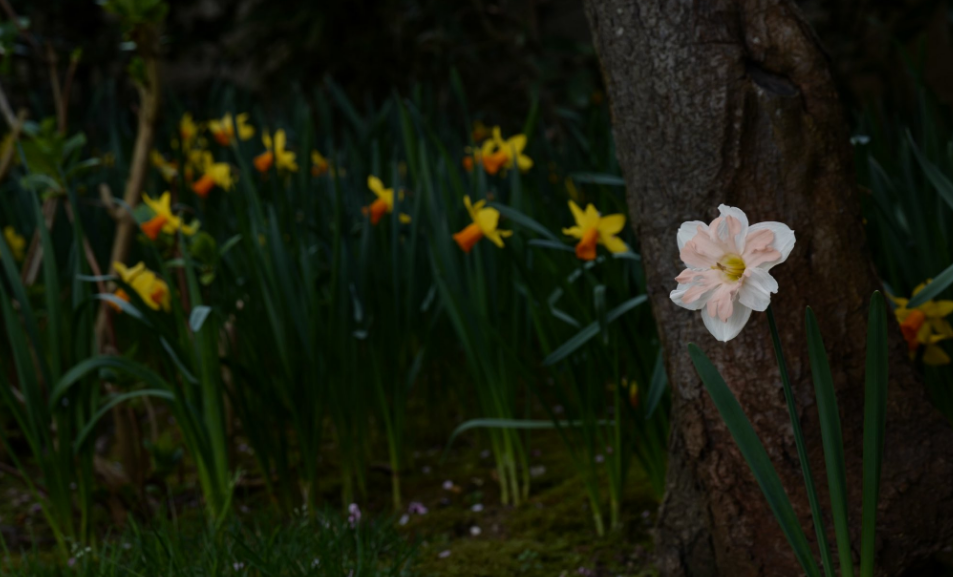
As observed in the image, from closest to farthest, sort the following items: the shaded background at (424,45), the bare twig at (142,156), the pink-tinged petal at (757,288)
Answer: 1. the pink-tinged petal at (757,288)
2. the bare twig at (142,156)
3. the shaded background at (424,45)

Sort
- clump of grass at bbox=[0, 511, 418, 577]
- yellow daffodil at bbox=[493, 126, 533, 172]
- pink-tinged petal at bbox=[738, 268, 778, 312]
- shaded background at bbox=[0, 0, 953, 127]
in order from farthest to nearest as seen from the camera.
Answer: shaded background at bbox=[0, 0, 953, 127] → yellow daffodil at bbox=[493, 126, 533, 172] → clump of grass at bbox=[0, 511, 418, 577] → pink-tinged petal at bbox=[738, 268, 778, 312]

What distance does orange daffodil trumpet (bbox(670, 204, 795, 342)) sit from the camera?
2.43 ft

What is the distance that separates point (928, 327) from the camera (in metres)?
1.28

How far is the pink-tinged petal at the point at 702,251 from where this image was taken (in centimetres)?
77

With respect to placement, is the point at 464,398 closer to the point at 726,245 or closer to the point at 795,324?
the point at 795,324

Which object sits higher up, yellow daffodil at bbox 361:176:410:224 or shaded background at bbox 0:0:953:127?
shaded background at bbox 0:0:953:127

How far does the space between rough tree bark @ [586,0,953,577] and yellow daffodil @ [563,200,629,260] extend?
269mm

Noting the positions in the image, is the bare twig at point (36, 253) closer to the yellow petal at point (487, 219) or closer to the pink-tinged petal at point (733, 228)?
the yellow petal at point (487, 219)

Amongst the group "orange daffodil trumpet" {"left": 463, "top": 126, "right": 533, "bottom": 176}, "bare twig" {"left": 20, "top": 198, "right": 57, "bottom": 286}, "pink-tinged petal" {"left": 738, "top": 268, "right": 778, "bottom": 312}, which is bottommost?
"bare twig" {"left": 20, "top": 198, "right": 57, "bottom": 286}

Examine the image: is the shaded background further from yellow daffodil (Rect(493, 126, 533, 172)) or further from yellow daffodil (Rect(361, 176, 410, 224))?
yellow daffodil (Rect(361, 176, 410, 224))

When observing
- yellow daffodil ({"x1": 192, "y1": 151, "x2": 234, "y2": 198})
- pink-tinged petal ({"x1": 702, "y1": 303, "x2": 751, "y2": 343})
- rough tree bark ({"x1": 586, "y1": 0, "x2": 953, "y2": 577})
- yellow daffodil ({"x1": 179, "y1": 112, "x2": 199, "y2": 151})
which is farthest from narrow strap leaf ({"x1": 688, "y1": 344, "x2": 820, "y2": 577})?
yellow daffodil ({"x1": 179, "y1": 112, "x2": 199, "y2": 151})

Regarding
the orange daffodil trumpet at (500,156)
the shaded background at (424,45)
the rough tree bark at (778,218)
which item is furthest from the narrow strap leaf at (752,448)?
the shaded background at (424,45)

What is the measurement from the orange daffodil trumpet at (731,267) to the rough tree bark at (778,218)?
35cm

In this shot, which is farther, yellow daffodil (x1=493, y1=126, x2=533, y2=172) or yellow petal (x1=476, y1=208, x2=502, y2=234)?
yellow daffodil (x1=493, y1=126, x2=533, y2=172)
